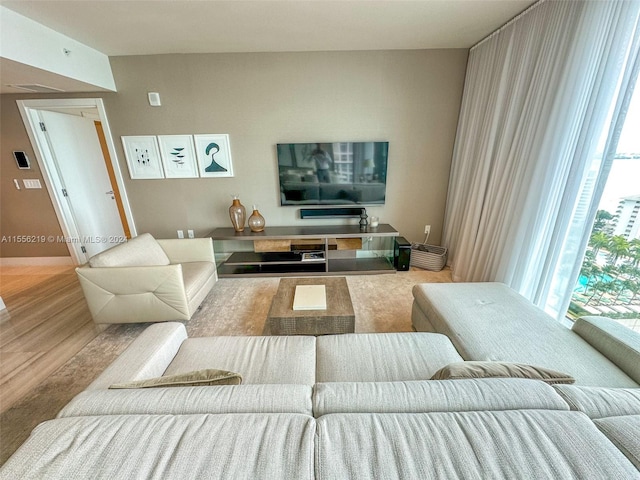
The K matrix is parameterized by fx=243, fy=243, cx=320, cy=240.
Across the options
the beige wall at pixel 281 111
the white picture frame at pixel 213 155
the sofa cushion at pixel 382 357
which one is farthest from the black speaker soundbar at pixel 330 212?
the sofa cushion at pixel 382 357

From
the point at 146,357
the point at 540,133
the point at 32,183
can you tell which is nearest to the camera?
the point at 146,357

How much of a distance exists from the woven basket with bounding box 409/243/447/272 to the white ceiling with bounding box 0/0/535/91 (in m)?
2.31

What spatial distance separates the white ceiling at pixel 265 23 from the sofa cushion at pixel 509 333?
2263mm

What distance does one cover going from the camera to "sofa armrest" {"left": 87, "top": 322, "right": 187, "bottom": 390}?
3.23 ft

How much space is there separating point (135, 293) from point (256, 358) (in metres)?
1.34

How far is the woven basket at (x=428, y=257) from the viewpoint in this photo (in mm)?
3109

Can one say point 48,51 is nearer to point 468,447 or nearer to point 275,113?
point 275,113

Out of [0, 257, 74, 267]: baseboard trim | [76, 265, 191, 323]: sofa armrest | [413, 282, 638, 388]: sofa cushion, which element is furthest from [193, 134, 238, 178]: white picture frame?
[413, 282, 638, 388]: sofa cushion

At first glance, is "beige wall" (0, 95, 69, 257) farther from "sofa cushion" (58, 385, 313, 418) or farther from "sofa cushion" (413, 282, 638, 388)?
"sofa cushion" (413, 282, 638, 388)

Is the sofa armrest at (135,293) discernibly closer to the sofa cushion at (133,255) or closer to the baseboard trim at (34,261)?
the sofa cushion at (133,255)

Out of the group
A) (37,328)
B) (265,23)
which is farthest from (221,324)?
(265,23)

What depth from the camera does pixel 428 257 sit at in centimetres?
313

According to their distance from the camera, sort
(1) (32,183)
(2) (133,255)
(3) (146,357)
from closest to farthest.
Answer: (3) (146,357)
(2) (133,255)
(1) (32,183)

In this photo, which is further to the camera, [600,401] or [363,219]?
[363,219]
